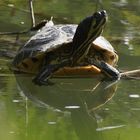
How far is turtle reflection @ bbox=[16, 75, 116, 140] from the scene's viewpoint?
2.98 m

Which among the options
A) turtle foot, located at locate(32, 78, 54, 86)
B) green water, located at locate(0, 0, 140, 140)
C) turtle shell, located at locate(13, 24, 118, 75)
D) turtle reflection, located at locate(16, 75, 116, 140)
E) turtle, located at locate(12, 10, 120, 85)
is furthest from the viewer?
turtle shell, located at locate(13, 24, 118, 75)

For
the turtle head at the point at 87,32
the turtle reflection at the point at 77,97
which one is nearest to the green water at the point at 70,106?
the turtle reflection at the point at 77,97

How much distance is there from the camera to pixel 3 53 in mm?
4582

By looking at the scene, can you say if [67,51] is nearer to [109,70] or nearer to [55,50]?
[55,50]

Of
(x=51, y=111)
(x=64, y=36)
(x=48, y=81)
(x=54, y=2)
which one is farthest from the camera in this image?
(x=54, y=2)

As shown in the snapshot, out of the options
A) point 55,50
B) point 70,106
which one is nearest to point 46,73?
→ point 55,50

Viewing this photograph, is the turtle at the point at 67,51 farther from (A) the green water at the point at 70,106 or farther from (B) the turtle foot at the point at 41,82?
(A) the green water at the point at 70,106

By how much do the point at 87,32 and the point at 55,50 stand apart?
33 centimetres

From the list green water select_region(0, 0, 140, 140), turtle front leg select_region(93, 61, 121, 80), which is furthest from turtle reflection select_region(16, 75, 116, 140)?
turtle front leg select_region(93, 61, 121, 80)

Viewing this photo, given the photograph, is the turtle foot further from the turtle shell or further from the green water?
the turtle shell

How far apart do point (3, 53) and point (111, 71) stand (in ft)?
3.46

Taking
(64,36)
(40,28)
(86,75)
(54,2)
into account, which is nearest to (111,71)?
(86,75)

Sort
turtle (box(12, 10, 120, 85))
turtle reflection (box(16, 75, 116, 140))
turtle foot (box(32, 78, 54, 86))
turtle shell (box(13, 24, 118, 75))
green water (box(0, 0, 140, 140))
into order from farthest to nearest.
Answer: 1. turtle shell (box(13, 24, 118, 75))
2. turtle (box(12, 10, 120, 85))
3. turtle foot (box(32, 78, 54, 86))
4. turtle reflection (box(16, 75, 116, 140))
5. green water (box(0, 0, 140, 140))

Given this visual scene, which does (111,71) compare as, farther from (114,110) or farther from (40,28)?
(40,28)
